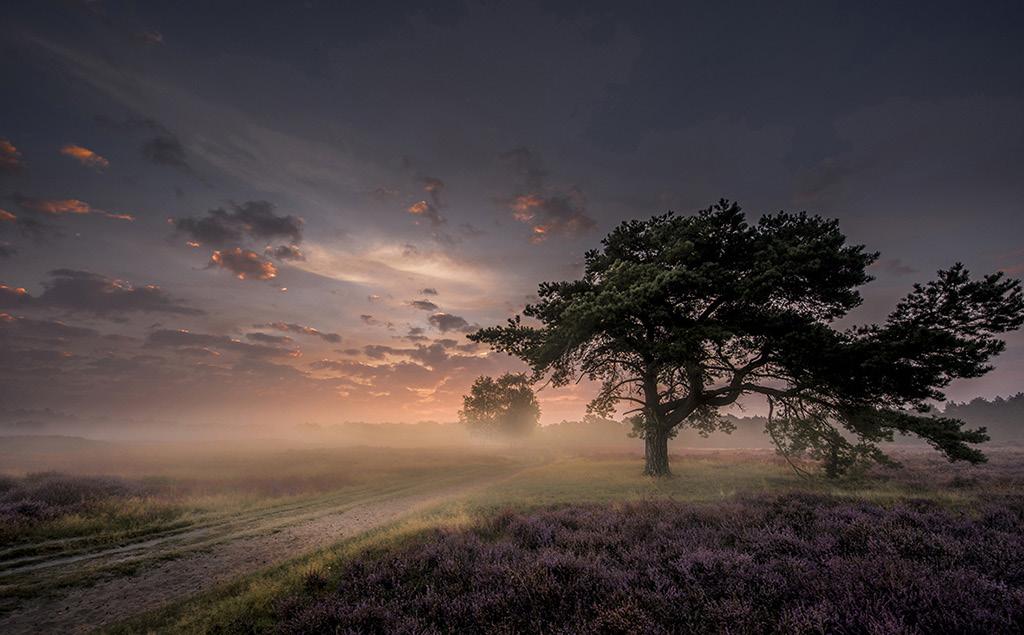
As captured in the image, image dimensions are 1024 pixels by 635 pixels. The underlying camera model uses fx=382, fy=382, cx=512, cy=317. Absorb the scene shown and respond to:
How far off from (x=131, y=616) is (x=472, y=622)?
691 centimetres

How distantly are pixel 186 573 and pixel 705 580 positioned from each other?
1164 cm

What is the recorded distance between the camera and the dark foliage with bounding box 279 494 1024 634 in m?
4.19

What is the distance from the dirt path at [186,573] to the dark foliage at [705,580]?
4.07 metres

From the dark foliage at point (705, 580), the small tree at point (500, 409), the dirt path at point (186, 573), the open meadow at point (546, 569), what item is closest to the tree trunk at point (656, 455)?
the open meadow at point (546, 569)

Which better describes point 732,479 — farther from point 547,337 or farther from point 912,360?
point 547,337

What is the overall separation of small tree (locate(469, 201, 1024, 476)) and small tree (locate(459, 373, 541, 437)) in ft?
140

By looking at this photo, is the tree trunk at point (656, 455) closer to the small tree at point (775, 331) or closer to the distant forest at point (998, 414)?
the small tree at point (775, 331)

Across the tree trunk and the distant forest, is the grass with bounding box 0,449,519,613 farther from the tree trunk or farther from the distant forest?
the distant forest

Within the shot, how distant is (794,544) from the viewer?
6.59 m

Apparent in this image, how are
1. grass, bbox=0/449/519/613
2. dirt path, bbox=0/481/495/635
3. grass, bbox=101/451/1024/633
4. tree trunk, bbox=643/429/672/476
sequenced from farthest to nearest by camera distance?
1. tree trunk, bbox=643/429/672/476
2. grass, bbox=0/449/519/613
3. dirt path, bbox=0/481/495/635
4. grass, bbox=101/451/1024/633

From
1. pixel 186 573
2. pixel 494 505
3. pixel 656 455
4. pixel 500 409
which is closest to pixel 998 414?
pixel 500 409

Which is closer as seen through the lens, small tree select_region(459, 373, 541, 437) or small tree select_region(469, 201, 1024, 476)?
small tree select_region(469, 201, 1024, 476)

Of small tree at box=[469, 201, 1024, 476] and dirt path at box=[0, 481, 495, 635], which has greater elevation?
small tree at box=[469, 201, 1024, 476]

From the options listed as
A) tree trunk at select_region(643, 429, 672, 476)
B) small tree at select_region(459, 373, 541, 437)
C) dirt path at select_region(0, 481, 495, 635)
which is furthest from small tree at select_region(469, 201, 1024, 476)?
small tree at select_region(459, 373, 541, 437)
